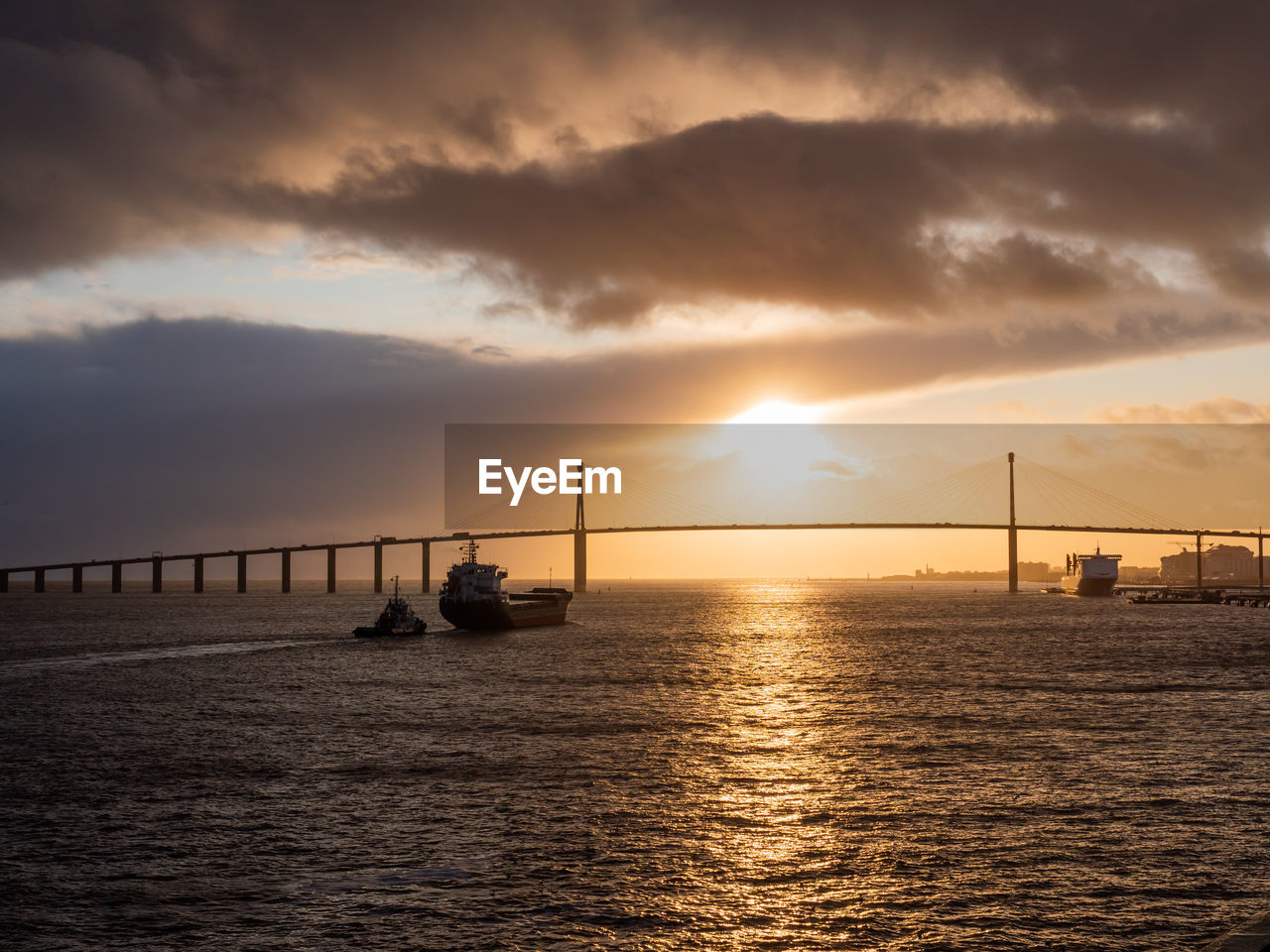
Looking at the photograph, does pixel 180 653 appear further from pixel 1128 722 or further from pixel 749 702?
pixel 1128 722

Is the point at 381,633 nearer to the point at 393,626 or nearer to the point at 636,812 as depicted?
the point at 393,626

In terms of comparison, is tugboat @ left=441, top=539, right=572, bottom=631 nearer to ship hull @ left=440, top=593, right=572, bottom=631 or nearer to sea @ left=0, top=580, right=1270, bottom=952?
ship hull @ left=440, top=593, right=572, bottom=631

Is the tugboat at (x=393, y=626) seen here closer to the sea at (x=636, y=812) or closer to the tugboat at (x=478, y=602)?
the tugboat at (x=478, y=602)

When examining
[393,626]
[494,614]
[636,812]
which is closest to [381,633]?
[393,626]

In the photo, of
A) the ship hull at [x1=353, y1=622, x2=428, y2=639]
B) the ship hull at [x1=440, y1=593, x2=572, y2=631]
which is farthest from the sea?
the ship hull at [x1=440, y1=593, x2=572, y2=631]

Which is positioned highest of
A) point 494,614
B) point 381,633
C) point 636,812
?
point 636,812

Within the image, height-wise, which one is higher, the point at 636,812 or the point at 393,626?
the point at 636,812

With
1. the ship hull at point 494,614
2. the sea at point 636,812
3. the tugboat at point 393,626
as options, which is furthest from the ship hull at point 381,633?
the sea at point 636,812
